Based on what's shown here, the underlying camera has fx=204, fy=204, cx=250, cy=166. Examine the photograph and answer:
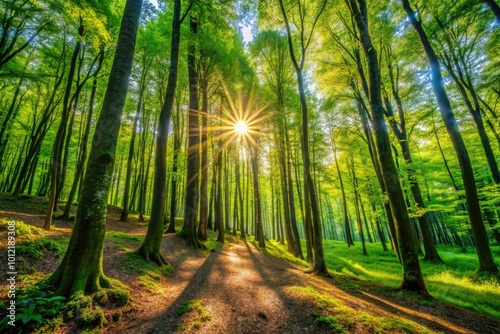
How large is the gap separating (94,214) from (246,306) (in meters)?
3.42

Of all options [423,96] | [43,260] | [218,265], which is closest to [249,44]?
[423,96]

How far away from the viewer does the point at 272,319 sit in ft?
11.7

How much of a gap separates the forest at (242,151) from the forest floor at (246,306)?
45 millimetres

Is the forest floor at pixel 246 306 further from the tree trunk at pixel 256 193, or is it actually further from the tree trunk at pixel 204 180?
the tree trunk at pixel 256 193

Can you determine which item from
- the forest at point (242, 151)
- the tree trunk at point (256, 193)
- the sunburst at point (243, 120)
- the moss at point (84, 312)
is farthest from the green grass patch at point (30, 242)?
the sunburst at point (243, 120)

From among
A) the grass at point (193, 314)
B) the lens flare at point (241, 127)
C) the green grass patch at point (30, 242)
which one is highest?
the lens flare at point (241, 127)

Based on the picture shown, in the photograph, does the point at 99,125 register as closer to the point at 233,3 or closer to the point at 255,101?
the point at 233,3

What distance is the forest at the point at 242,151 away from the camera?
11.9 ft

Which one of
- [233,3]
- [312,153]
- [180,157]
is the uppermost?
[233,3]

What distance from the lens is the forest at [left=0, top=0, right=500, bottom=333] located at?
362cm

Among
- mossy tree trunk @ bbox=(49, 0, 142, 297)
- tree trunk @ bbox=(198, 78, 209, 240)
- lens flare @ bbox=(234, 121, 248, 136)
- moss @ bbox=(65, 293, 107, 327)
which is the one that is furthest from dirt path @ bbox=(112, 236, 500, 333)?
lens flare @ bbox=(234, 121, 248, 136)

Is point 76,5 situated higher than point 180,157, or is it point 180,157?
point 76,5

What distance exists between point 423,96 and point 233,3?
45.0 feet

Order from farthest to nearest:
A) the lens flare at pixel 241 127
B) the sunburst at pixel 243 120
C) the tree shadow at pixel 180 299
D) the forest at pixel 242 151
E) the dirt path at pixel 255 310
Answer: the lens flare at pixel 241 127
the sunburst at pixel 243 120
the forest at pixel 242 151
the dirt path at pixel 255 310
the tree shadow at pixel 180 299
